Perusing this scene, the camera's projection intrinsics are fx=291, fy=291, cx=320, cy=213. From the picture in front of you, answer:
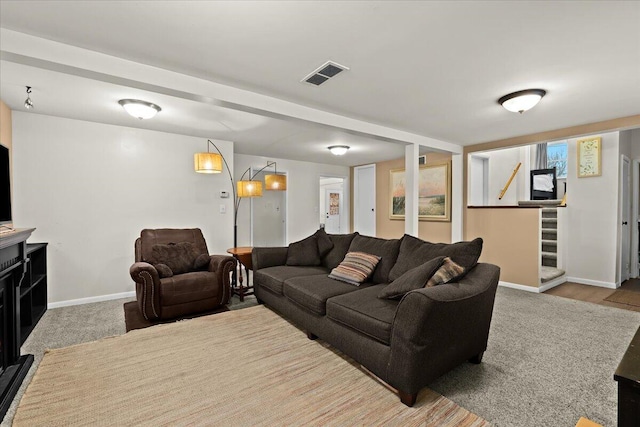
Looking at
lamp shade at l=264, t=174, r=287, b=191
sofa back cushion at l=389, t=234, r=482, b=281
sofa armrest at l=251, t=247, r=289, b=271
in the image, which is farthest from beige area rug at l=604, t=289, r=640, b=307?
lamp shade at l=264, t=174, r=287, b=191

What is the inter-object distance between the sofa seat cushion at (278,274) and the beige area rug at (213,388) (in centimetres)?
62

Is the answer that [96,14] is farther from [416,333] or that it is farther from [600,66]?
[600,66]

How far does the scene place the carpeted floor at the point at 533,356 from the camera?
1752 mm

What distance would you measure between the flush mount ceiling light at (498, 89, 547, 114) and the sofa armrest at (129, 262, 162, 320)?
4.00 meters

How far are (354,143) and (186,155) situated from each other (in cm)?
275

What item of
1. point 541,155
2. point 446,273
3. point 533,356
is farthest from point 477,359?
point 541,155

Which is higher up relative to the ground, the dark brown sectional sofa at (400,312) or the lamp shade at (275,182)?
the lamp shade at (275,182)

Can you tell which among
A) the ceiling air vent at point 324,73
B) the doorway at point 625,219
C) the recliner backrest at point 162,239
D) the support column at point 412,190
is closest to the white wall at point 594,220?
the doorway at point 625,219

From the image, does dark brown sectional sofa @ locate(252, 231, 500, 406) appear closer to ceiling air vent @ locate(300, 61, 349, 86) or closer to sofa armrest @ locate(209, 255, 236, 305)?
sofa armrest @ locate(209, 255, 236, 305)

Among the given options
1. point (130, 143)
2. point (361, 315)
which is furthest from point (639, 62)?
point (130, 143)

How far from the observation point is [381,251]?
304 centimetres

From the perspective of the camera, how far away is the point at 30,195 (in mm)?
3436

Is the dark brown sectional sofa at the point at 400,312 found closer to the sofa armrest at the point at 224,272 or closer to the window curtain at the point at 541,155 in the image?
the sofa armrest at the point at 224,272

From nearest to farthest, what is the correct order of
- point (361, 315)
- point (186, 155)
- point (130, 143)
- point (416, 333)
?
point (416, 333), point (361, 315), point (130, 143), point (186, 155)
